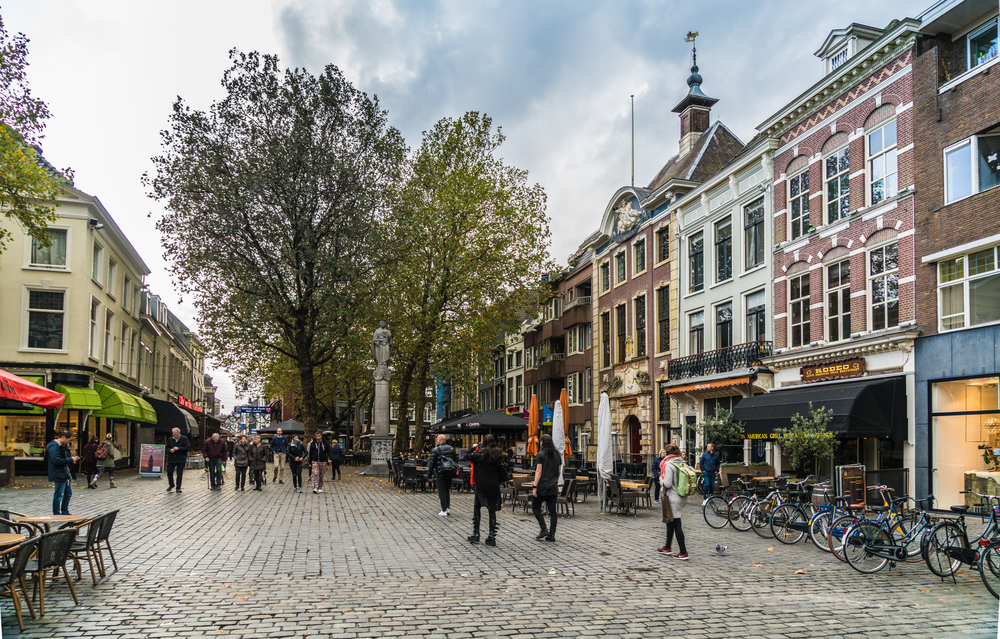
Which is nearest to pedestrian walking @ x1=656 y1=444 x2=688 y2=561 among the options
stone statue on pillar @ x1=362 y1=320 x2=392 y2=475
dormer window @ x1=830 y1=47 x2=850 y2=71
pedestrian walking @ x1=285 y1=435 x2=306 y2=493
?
pedestrian walking @ x1=285 y1=435 x2=306 y2=493

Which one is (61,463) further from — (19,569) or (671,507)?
(671,507)

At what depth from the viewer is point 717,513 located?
571 inches

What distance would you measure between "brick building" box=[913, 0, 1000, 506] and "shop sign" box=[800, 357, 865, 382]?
1969 millimetres

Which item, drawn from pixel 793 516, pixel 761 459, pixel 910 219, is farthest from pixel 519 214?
pixel 793 516

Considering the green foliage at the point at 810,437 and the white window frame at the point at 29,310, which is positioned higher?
the white window frame at the point at 29,310

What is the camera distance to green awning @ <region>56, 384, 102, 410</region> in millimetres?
28469

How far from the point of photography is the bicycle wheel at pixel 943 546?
9.27 metres

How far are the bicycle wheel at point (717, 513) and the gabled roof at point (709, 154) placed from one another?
19.1 m

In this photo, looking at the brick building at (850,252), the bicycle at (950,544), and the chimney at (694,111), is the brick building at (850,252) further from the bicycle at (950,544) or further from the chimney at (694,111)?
the chimney at (694,111)

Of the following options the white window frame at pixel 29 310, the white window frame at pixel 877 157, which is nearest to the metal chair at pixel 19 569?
the white window frame at pixel 877 157

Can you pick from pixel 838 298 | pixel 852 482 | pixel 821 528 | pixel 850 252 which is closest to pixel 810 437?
pixel 838 298

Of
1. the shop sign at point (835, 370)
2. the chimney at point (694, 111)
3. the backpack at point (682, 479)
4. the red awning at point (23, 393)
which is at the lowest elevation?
the backpack at point (682, 479)

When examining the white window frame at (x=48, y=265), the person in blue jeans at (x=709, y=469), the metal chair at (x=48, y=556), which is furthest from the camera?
the white window frame at (x=48, y=265)

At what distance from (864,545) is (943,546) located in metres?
0.93
